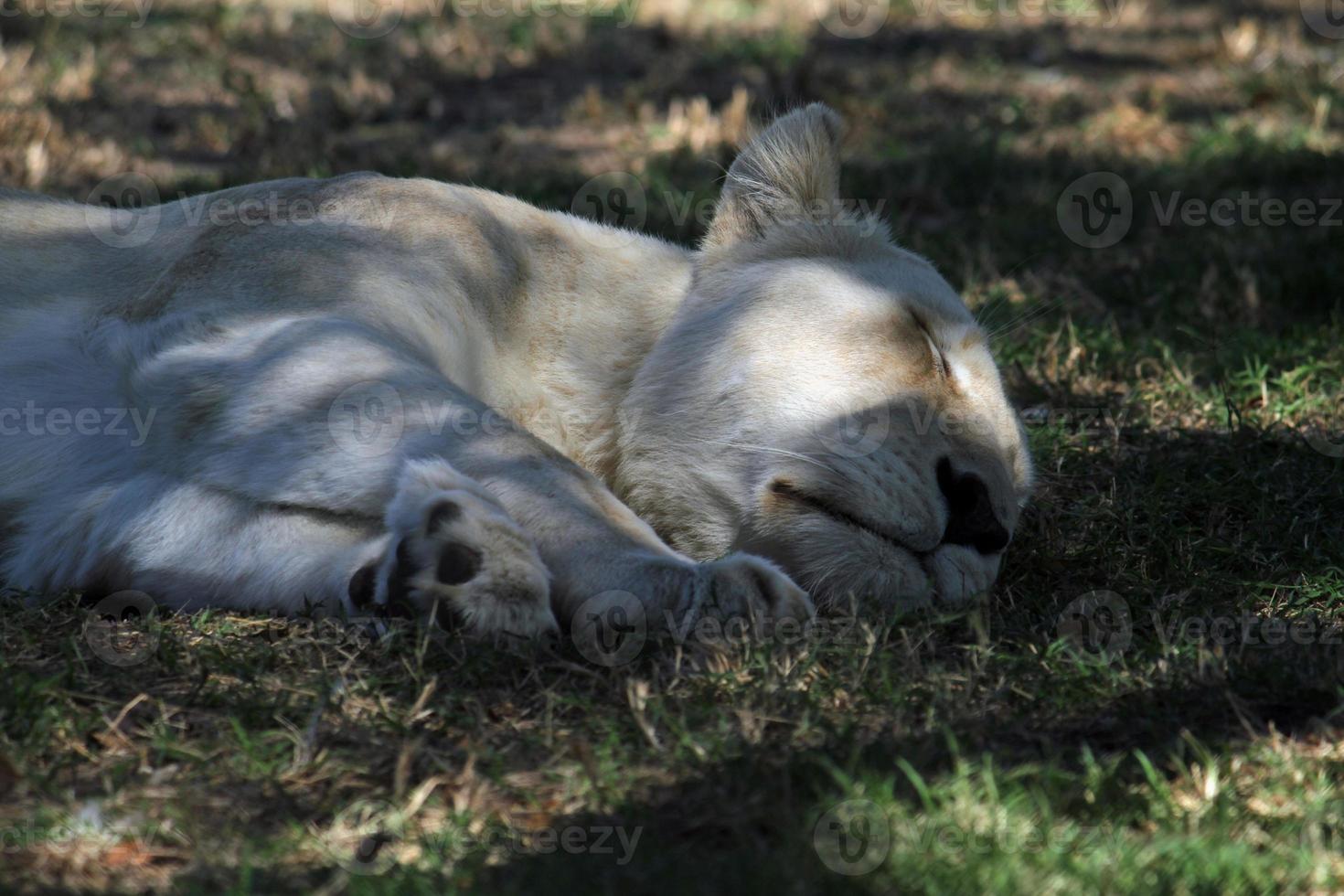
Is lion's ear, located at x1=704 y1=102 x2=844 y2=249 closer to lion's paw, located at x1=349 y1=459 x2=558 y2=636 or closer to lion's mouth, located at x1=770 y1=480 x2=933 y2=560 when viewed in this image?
lion's mouth, located at x1=770 y1=480 x2=933 y2=560

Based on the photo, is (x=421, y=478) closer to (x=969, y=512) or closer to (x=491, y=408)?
(x=491, y=408)

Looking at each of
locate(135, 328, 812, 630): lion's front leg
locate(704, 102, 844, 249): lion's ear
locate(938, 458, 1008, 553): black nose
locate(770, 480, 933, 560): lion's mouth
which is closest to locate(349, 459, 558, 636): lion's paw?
locate(135, 328, 812, 630): lion's front leg

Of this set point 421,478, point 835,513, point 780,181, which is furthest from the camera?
point 780,181

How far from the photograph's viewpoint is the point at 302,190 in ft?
12.6

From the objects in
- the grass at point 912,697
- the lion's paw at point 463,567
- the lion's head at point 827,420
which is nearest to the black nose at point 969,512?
the lion's head at point 827,420

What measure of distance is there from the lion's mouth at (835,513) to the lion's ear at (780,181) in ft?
3.22

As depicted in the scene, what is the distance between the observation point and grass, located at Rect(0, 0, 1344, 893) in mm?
2191

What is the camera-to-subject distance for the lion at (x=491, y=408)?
2908 millimetres

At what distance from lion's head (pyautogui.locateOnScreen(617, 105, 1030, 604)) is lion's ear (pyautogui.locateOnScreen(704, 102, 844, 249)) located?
10 millimetres

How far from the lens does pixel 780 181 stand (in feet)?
13.3

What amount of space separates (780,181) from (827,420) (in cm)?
97

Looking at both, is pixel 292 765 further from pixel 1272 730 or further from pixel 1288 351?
pixel 1288 351

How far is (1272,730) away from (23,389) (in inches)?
109

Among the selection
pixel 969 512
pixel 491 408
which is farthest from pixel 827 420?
pixel 491 408
